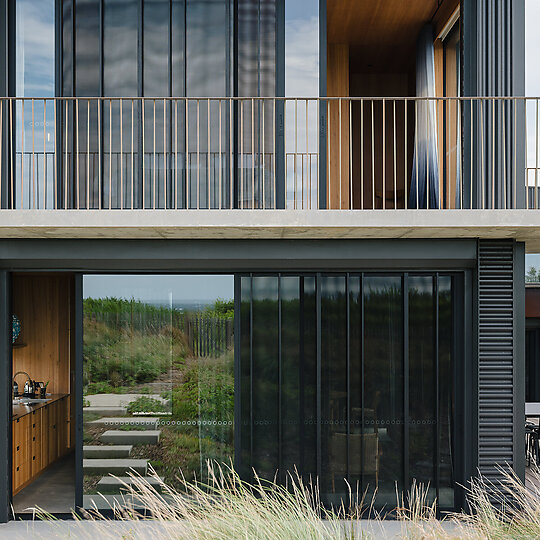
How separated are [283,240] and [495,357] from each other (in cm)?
251

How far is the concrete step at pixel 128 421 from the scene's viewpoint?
244 inches

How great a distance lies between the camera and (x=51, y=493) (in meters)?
7.03

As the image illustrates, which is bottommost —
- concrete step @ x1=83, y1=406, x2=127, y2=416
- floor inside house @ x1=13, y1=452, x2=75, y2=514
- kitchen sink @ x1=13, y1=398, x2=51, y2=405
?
floor inside house @ x1=13, y1=452, x2=75, y2=514

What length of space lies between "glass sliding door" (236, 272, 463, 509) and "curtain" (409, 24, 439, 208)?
6.49 feet

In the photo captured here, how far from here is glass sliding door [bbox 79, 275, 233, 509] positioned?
620 cm

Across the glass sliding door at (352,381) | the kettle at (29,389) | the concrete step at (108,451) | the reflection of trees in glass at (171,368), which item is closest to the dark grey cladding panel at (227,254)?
the glass sliding door at (352,381)

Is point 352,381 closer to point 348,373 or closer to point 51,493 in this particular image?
point 348,373

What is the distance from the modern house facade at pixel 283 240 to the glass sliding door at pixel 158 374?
8cm

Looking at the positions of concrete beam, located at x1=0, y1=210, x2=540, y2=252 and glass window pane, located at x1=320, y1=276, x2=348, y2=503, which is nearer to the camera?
concrete beam, located at x1=0, y1=210, x2=540, y2=252

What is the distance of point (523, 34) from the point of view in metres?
5.94

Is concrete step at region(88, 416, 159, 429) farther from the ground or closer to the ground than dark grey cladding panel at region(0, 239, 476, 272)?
closer to the ground

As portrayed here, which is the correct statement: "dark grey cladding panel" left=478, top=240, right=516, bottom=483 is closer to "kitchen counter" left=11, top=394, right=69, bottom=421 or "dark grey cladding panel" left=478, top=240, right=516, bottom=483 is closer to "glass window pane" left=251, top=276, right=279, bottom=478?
"glass window pane" left=251, top=276, right=279, bottom=478

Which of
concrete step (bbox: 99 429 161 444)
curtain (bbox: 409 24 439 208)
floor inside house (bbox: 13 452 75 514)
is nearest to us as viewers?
concrete step (bbox: 99 429 161 444)

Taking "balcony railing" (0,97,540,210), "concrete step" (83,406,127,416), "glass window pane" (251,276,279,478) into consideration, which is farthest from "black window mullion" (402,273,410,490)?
"concrete step" (83,406,127,416)
